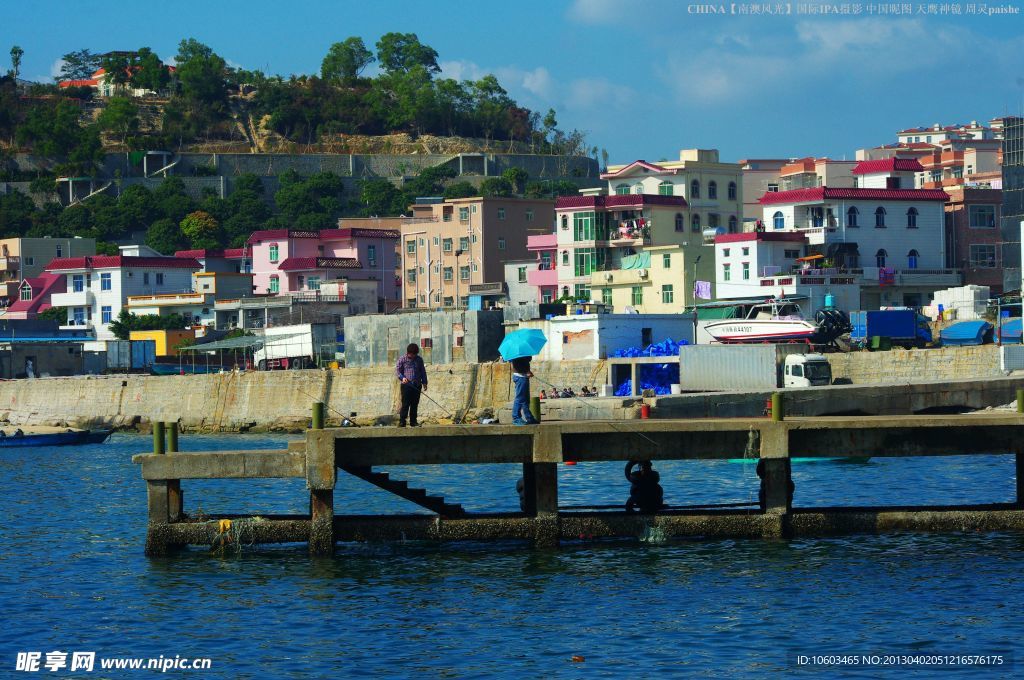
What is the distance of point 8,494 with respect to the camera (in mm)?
42688

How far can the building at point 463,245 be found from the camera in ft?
331

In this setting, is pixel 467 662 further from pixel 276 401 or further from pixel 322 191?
pixel 322 191

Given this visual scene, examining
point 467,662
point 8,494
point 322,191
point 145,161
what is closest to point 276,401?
point 8,494

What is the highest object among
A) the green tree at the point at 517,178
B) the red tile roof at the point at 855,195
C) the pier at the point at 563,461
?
A: the green tree at the point at 517,178

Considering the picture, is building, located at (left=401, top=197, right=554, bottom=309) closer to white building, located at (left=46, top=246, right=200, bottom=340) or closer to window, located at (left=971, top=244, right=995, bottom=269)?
white building, located at (left=46, top=246, right=200, bottom=340)

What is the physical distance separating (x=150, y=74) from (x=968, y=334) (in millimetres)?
132727

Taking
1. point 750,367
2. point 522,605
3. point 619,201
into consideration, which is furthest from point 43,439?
point 522,605

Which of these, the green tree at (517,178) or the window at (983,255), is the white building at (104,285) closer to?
the green tree at (517,178)

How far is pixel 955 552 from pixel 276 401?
46.8m

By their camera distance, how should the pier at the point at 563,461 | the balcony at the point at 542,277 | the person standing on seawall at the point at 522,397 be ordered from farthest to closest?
the balcony at the point at 542,277
the person standing on seawall at the point at 522,397
the pier at the point at 563,461

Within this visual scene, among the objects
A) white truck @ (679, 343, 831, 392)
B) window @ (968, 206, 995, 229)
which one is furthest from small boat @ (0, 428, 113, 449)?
window @ (968, 206, 995, 229)

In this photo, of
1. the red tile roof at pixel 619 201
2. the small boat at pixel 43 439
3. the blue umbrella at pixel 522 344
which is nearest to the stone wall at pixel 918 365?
the blue umbrella at pixel 522 344

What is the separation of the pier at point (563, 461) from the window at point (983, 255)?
59.6 meters

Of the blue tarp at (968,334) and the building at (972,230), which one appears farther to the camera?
the building at (972,230)
